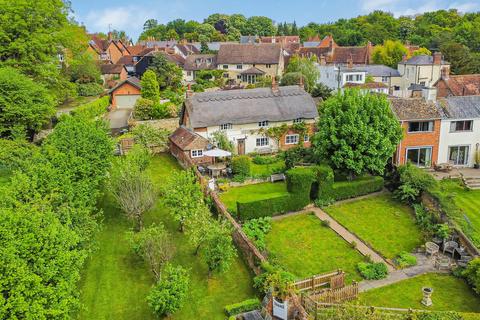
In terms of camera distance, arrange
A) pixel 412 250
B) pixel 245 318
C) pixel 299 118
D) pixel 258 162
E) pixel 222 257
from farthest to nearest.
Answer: pixel 299 118
pixel 258 162
pixel 412 250
pixel 222 257
pixel 245 318

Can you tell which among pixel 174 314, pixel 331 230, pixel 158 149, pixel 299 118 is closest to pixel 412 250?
pixel 331 230

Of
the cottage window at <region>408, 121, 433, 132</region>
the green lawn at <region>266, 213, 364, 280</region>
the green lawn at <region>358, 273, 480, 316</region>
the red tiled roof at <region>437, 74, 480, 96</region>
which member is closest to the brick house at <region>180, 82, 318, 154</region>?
the cottage window at <region>408, 121, 433, 132</region>

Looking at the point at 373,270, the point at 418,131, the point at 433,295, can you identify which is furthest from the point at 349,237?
the point at 418,131

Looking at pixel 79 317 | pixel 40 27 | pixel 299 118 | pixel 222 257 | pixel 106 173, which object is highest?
pixel 40 27

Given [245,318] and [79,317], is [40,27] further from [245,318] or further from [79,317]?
[245,318]

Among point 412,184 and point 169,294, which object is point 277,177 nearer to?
point 412,184

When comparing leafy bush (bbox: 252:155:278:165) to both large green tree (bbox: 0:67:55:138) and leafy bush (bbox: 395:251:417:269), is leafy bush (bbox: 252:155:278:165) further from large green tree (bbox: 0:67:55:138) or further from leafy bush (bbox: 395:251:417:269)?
large green tree (bbox: 0:67:55:138)

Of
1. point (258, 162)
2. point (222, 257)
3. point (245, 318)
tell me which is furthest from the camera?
point (258, 162)

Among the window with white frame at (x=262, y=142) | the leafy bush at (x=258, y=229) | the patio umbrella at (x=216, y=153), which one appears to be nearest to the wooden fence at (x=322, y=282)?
the leafy bush at (x=258, y=229)
